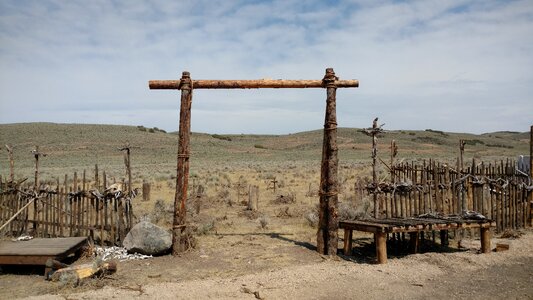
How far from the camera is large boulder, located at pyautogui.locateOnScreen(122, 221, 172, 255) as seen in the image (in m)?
8.84

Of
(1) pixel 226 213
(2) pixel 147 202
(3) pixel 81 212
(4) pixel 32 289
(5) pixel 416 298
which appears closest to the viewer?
(5) pixel 416 298

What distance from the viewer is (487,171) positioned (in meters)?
11.1

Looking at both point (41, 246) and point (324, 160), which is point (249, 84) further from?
point (41, 246)

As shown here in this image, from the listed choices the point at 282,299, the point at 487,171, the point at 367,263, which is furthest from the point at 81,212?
the point at 487,171

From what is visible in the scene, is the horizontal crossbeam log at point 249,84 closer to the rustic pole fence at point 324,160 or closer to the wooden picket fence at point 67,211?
the rustic pole fence at point 324,160

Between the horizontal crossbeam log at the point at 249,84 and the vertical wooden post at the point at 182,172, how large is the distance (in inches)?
7.8

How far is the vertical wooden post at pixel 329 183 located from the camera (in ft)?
29.3

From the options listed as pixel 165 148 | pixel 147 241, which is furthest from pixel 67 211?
pixel 165 148

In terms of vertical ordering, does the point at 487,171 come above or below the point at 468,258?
above

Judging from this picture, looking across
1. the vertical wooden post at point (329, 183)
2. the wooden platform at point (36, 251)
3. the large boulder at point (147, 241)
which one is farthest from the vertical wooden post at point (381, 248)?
the wooden platform at point (36, 251)

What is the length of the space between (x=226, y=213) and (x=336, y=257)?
669cm

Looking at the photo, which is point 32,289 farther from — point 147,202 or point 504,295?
point 147,202

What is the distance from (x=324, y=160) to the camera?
30.5 ft

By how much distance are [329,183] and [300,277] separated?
237 cm
